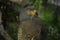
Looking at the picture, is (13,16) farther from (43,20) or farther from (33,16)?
(33,16)

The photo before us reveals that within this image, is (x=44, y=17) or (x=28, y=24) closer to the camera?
(x=28, y=24)

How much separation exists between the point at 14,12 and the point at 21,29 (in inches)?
22.8

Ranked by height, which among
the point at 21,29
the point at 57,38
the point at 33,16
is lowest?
the point at 57,38

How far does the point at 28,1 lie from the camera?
2387 millimetres

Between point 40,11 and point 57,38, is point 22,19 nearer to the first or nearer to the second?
point 40,11

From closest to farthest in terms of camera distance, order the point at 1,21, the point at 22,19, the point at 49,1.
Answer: the point at 22,19 < the point at 1,21 < the point at 49,1

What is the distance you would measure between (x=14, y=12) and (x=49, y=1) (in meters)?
0.46

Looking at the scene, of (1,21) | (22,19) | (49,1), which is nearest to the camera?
(22,19)

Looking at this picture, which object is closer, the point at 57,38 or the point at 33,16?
the point at 33,16

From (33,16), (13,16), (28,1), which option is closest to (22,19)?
(33,16)

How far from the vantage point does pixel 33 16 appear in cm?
192

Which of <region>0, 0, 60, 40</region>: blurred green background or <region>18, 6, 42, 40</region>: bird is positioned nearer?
<region>18, 6, 42, 40</region>: bird

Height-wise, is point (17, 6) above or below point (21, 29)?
above

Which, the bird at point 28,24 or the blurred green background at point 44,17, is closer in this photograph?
the bird at point 28,24
